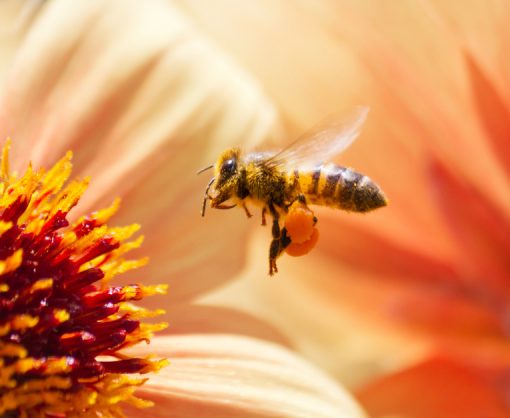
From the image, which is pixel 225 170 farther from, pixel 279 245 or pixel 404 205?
pixel 404 205

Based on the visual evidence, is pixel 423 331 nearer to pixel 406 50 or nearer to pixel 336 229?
pixel 336 229

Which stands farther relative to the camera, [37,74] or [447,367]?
[447,367]

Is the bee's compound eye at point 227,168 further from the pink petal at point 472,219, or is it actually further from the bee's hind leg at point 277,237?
the pink petal at point 472,219

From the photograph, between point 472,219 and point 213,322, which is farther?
point 472,219

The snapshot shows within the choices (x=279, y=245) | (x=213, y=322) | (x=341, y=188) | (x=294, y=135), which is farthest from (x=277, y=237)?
(x=294, y=135)

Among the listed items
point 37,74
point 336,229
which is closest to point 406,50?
point 336,229
